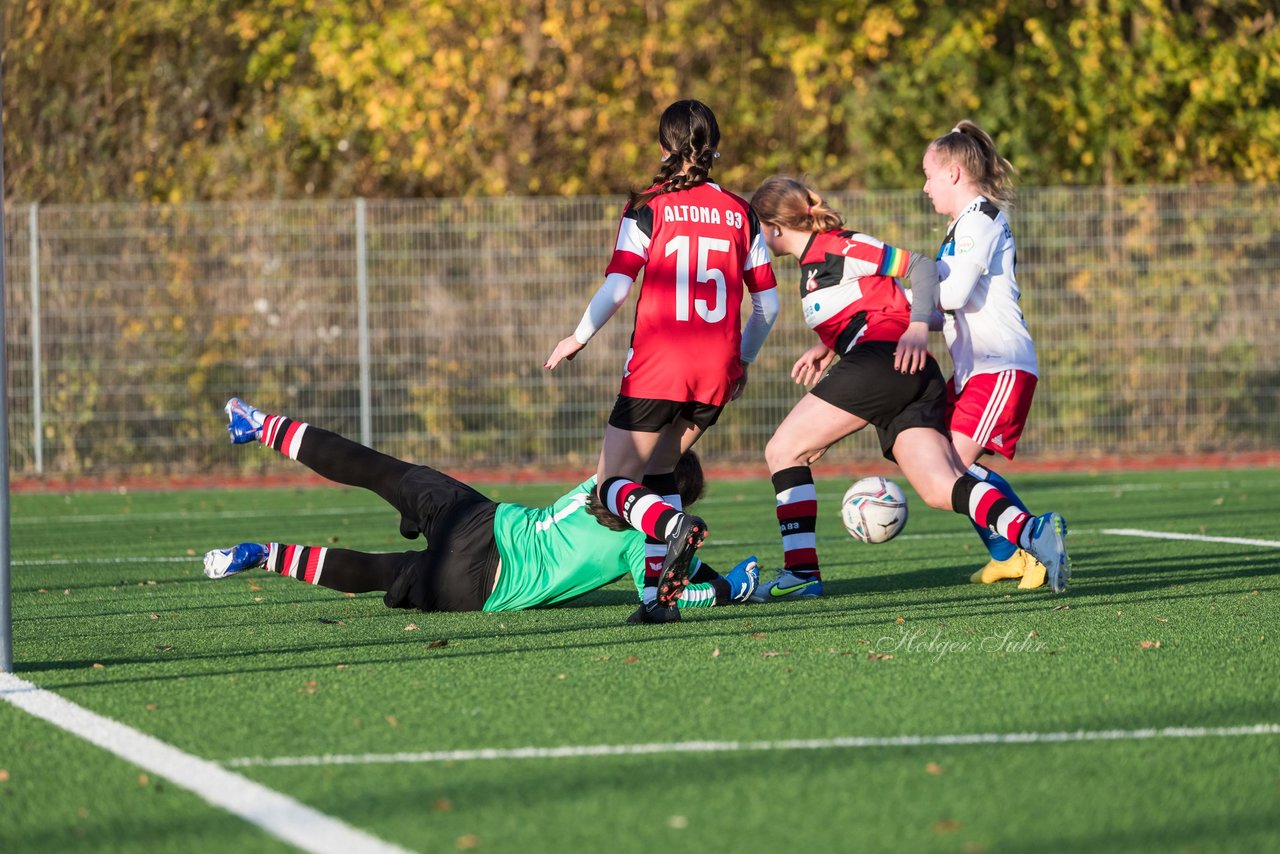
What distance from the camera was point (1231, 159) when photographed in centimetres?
2019

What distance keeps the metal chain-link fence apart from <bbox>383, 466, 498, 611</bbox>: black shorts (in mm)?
9353

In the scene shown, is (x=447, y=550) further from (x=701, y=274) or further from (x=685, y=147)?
(x=685, y=147)

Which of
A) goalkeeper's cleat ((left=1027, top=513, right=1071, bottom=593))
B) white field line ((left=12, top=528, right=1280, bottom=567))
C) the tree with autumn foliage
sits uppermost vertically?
the tree with autumn foliage

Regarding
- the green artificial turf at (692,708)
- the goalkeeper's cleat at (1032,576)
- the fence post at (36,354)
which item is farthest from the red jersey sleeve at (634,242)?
the fence post at (36,354)

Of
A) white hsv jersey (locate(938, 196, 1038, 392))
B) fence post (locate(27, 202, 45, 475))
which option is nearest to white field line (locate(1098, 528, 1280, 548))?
white hsv jersey (locate(938, 196, 1038, 392))

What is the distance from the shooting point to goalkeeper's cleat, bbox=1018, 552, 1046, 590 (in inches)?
284

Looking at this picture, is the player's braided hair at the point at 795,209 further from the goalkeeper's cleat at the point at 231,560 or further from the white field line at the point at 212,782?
the white field line at the point at 212,782

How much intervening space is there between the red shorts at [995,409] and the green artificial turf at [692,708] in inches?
25.3

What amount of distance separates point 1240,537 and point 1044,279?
24.1ft

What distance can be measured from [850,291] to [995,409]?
0.76 meters

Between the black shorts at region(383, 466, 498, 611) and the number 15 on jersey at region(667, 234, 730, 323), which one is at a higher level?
the number 15 on jersey at region(667, 234, 730, 323)

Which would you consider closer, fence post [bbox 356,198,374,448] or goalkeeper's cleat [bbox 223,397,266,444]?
goalkeeper's cleat [bbox 223,397,266,444]

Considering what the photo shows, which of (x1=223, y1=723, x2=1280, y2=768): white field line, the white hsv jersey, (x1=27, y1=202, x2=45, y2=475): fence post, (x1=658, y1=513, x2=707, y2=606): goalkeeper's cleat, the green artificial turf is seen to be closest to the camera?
the green artificial turf

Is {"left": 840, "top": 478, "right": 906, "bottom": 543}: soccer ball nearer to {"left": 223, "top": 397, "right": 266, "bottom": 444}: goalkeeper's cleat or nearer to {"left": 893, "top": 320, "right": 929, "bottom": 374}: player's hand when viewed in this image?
{"left": 893, "top": 320, "right": 929, "bottom": 374}: player's hand
